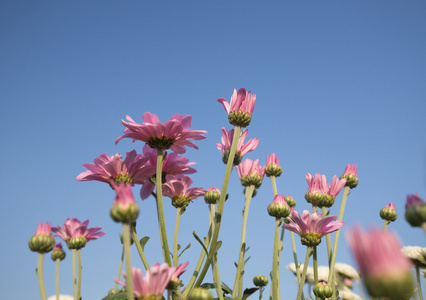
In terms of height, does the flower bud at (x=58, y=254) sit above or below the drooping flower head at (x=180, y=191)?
below

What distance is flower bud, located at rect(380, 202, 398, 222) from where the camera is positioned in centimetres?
299

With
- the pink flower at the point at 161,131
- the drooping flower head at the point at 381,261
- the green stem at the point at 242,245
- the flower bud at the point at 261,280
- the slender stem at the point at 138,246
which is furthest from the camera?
the flower bud at the point at 261,280

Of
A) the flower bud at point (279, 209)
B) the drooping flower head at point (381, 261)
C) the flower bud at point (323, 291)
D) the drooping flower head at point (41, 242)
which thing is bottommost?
the flower bud at point (323, 291)

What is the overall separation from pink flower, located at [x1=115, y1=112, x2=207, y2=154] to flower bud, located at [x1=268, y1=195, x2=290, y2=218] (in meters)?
0.55

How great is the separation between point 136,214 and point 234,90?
1244mm

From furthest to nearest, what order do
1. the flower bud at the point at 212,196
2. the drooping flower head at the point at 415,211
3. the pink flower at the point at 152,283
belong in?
1. the flower bud at the point at 212,196
2. the drooping flower head at the point at 415,211
3. the pink flower at the point at 152,283

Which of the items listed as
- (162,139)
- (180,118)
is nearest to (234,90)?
(180,118)

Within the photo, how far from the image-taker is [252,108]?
2137 millimetres

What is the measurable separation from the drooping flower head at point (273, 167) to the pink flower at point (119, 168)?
45.6 inches

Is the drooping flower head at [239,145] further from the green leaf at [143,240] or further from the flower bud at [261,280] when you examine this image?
the flower bud at [261,280]

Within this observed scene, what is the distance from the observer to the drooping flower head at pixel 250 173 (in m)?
2.77

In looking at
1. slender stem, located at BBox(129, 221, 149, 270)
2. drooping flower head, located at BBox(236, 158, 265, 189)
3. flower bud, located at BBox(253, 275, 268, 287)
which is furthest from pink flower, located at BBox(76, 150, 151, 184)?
flower bud, located at BBox(253, 275, 268, 287)

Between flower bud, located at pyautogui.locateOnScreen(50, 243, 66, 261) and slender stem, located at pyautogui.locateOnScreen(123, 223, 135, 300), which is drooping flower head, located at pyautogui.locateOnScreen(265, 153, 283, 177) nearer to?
flower bud, located at pyautogui.locateOnScreen(50, 243, 66, 261)

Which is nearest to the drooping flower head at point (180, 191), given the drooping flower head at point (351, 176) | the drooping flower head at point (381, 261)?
the drooping flower head at point (351, 176)
